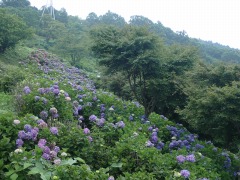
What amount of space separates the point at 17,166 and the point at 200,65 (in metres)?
5.32

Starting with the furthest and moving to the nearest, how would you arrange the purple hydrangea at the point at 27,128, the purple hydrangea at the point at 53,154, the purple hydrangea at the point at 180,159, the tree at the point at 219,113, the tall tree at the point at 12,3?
the tall tree at the point at 12,3
the tree at the point at 219,113
the purple hydrangea at the point at 180,159
the purple hydrangea at the point at 27,128
the purple hydrangea at the point at 53,154

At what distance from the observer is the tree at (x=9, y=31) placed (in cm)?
1453

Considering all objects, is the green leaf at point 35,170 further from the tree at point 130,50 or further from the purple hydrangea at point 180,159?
the tree at point 130,50

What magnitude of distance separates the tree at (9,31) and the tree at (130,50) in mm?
8690

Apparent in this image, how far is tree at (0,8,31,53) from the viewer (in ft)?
47.7

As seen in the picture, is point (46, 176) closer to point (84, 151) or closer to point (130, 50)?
point (84, 151)

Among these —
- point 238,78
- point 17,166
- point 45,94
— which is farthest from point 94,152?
point 238,78

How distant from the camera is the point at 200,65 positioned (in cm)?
674

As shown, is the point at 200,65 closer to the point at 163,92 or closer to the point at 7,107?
the point at 163,92

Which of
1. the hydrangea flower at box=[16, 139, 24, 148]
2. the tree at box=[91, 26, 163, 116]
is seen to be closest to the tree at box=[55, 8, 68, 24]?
the tree at box=[91, 26, 163, 116]

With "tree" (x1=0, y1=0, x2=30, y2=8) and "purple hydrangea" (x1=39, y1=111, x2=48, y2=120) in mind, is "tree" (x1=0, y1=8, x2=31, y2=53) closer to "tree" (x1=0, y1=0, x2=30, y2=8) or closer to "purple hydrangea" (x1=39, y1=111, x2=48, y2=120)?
"purple hydrangea" (x1=39, y1=111, x2=48, y2=120)

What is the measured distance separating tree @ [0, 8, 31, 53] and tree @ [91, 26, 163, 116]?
8690 millimetres

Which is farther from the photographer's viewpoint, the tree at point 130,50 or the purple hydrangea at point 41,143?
the tree at point 130,50

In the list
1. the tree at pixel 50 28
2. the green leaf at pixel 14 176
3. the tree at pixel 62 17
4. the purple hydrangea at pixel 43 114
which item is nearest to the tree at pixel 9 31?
the tree at pixel 50 28
